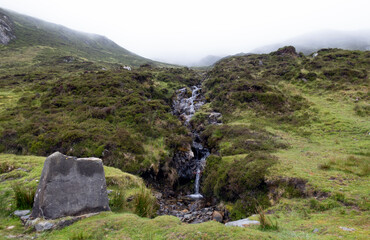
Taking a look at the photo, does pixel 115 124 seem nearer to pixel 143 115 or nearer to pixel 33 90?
pixel 143 115

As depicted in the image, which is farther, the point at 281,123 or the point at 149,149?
the point at 281,123

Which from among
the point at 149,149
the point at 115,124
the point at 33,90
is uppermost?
the point at 33,90

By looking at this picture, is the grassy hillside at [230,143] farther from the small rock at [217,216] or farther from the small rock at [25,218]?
the small rock at [217,216]

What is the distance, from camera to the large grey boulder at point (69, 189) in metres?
6.65

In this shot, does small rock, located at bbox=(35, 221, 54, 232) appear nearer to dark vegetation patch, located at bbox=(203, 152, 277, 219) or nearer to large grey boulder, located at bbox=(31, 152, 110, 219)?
large grey boulder, located at bbox=(31, 152, 110, 219)

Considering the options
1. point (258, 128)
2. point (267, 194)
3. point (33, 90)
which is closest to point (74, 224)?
point (267, 194)

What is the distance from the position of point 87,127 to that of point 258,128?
18689 millimetres

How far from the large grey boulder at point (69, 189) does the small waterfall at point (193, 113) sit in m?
9.76

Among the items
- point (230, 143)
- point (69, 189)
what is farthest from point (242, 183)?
point (69, 189)

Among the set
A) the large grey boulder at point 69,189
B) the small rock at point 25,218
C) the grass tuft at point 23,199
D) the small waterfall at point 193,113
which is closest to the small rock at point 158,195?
the small waterfall at point 193,113

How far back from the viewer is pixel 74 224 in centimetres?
645

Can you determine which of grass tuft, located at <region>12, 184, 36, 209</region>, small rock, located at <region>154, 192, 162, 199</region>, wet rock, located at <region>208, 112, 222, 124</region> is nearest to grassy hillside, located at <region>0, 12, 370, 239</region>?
grass tuft, located at <region>12, 184, 36, 209</region>

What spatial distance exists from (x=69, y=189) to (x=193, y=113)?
25.6 meters

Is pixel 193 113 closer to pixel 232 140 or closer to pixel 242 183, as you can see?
pixel 232 140
